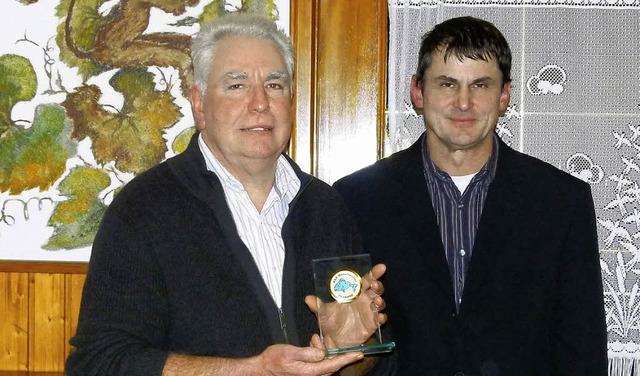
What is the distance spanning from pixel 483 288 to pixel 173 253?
0.84 meters

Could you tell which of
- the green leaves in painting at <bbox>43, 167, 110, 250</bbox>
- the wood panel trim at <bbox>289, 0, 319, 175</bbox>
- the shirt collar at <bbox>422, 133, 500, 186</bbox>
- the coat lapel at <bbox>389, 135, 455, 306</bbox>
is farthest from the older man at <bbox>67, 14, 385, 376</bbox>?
the green leaves in painting at <bbox>43, 167, 110, 250</bbox>

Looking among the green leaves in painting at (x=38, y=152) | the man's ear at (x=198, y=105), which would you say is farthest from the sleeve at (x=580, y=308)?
the green leaves in painting at (x=38, y=152)

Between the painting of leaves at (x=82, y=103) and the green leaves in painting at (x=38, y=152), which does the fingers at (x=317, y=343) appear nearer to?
the painting of leaves at (x=82, y=103)

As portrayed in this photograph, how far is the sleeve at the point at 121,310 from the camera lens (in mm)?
1713

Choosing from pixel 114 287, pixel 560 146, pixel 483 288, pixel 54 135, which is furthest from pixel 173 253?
pixel 560 146

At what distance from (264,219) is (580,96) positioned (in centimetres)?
127

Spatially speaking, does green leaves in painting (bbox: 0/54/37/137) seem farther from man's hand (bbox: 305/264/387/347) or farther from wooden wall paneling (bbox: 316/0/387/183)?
man's hand (bbox: 305/264/387/347)

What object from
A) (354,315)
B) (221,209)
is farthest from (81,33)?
(354,315)

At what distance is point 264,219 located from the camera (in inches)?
79.2

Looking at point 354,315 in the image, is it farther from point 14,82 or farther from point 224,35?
point 14,82

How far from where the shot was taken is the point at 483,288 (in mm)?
2154

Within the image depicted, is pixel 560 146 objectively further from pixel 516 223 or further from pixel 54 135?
pixel 54 135

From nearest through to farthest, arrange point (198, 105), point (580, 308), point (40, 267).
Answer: point (198, 105)
point (580, 308)
point (40, 267)

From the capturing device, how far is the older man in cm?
174
